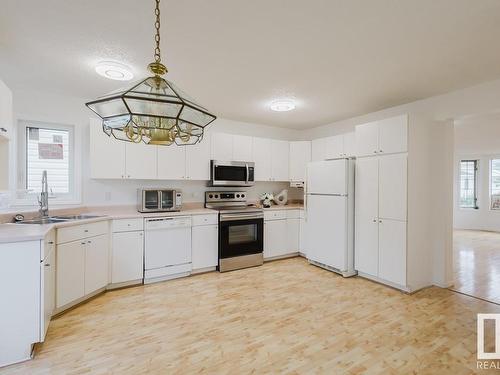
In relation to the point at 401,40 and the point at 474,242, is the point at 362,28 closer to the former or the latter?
the point at 401,40

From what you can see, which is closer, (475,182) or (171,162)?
(171,162)

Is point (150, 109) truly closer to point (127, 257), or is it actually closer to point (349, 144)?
point (127, 257)

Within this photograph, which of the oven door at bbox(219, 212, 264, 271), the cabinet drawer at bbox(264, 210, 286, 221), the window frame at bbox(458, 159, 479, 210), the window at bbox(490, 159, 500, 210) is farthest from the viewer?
the window frame at bbox(458, 159, 479, 210)

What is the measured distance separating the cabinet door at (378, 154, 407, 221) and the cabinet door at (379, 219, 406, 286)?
117 mm

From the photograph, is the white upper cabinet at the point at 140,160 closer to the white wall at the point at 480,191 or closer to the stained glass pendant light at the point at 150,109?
the stained glass pendant light at the point at 150,109

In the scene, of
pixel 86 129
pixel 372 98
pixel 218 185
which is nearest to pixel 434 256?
pixel 372 98

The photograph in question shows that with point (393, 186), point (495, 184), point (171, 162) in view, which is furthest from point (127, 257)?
point (495, 184)

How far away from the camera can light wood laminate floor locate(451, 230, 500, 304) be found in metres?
3.23

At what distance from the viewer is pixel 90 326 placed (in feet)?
7.75

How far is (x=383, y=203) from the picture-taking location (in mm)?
3342

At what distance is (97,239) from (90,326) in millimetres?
968

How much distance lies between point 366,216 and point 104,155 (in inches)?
145

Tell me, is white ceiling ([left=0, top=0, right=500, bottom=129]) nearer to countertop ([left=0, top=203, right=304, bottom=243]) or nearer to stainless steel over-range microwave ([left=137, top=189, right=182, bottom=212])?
stainless steel over-range microwave ([left=137, top=189, right=182, bottom=212])

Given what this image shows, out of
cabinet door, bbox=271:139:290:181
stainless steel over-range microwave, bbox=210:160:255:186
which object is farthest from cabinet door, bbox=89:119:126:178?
cabinet door, bbox=271:139:290:181
